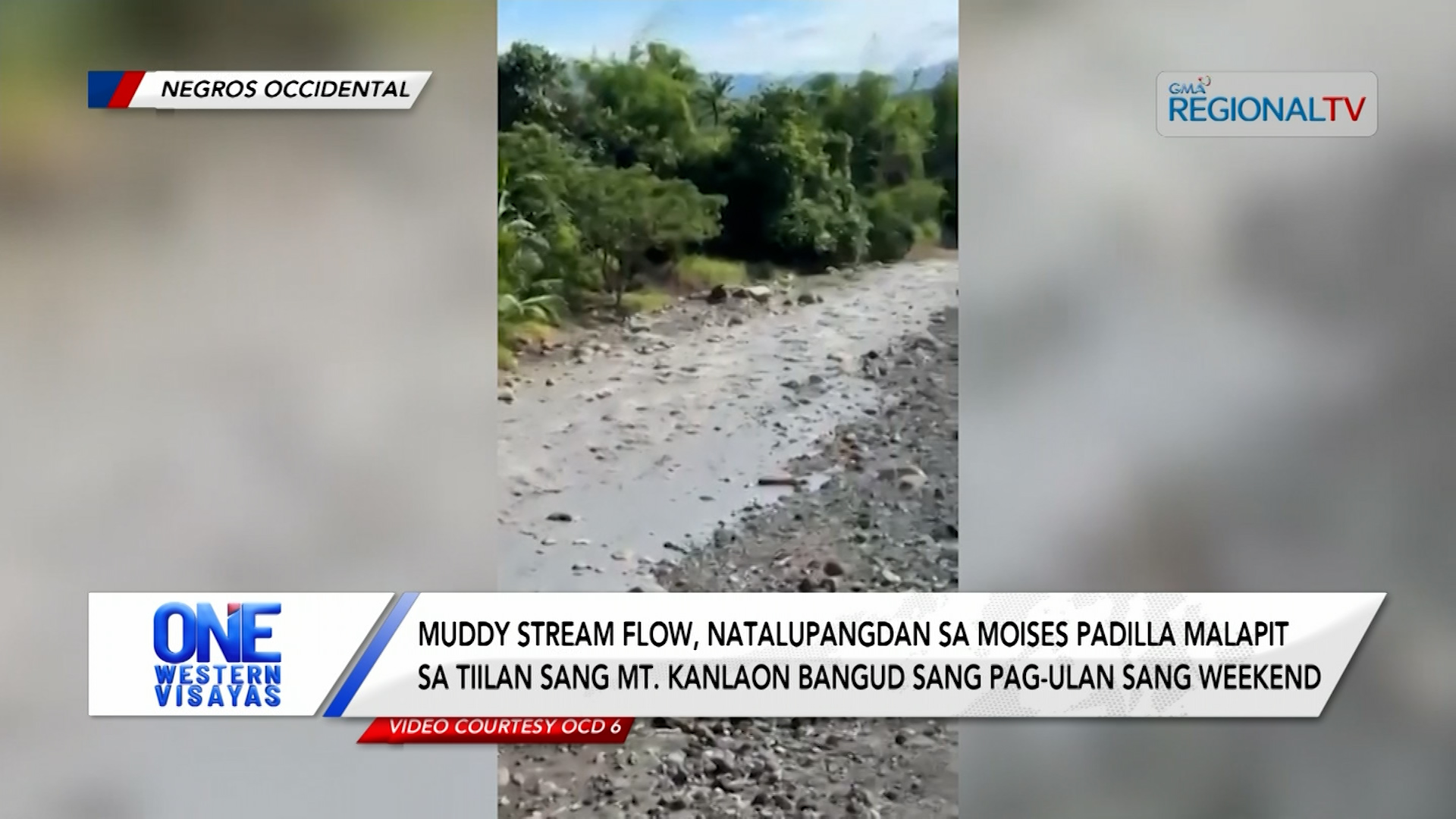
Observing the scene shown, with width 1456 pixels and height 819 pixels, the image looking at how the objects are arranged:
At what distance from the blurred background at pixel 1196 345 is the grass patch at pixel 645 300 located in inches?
21.4

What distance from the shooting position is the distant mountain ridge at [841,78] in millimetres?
1881

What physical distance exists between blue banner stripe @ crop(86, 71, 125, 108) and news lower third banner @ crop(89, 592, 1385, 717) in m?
0.88

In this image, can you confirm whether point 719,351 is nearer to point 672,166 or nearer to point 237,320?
point 672,166

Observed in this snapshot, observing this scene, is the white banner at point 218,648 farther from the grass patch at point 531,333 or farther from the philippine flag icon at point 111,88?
the philippine flag icon at point 111,88

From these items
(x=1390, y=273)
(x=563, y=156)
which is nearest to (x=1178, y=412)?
(x=1390, y=273)

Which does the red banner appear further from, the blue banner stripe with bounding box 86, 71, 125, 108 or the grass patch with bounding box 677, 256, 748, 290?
the blue banner stripe with bounding box 86, 71, 125, 108

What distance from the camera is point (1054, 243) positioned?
189 cm

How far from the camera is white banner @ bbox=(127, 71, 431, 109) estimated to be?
187 centimetres

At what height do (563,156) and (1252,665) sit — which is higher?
(563,156)

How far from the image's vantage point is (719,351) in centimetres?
191

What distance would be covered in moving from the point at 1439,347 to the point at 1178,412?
19.3 inches

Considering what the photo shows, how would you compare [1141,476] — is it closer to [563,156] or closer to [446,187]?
[563,156]

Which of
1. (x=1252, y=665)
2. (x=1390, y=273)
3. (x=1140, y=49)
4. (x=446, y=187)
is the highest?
(x=1140, y=49)

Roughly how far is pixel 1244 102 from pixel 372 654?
6.02 feet
